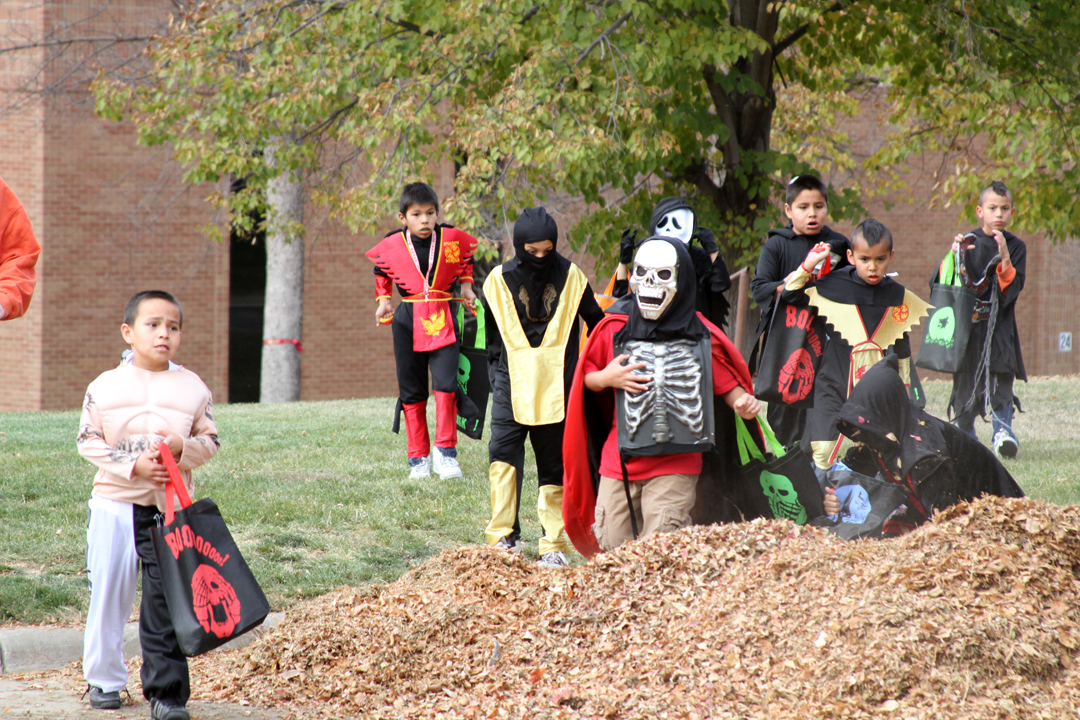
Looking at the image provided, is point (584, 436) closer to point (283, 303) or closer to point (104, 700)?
point (104, 700)

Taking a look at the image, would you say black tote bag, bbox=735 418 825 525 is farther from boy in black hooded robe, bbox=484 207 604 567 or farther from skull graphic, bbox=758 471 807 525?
boy in black hooded robe, bbox=484 207 604 567

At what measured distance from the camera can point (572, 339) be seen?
5.74m

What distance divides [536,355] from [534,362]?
1.4 inches

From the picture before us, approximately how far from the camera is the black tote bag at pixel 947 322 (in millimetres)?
7648

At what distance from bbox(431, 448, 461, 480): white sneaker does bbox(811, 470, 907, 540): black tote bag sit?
2.95 metres

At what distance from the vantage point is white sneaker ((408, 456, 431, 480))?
779 centimetres

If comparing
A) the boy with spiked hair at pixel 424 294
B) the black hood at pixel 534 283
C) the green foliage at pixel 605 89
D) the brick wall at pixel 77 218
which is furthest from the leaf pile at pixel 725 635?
the brick wall at pixel 77 218

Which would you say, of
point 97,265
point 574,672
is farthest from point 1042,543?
point 97,265

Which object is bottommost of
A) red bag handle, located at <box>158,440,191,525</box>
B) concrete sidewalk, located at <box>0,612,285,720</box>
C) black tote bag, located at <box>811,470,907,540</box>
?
concrete sidewalk, located at <box>0,612,285,720</box>

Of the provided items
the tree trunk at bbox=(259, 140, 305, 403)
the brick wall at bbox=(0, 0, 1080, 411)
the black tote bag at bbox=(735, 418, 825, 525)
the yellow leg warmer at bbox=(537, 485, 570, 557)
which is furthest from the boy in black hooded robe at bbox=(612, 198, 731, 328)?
the tree trunk at bbox=(259, 140, 305, 403)

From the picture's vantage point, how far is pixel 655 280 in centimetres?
485

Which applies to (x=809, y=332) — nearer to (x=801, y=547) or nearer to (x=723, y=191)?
(x=801, y=547)

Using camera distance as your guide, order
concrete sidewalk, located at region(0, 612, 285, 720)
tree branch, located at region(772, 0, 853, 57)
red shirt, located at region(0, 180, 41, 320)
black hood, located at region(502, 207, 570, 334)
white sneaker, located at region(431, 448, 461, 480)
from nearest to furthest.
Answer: concrete sidewalk, located at region(0, 612, 285, 720)
red shirt, located at region(0, 180, 41, 320)
black hood, located at region(502, 207, 570, 334)
white sneaker, located at region(431, 448, 461, 480)
tree branch, located at region(772, 0, 853, 57)

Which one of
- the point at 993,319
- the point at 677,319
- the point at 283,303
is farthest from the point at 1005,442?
the point at 283,303
